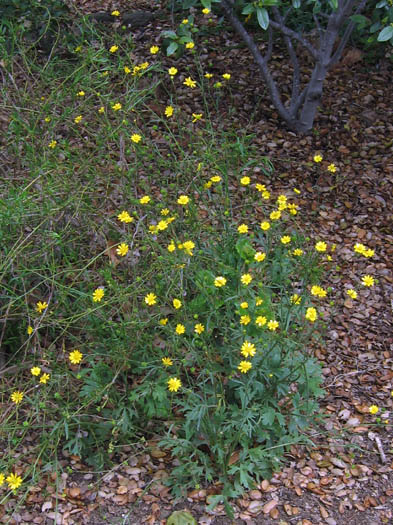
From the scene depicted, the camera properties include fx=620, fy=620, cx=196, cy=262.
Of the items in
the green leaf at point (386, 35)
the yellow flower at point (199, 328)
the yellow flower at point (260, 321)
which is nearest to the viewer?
the yellow flower at point (260, 321)

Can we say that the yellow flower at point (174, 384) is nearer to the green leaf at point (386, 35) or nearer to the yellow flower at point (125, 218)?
the yellow flower at point (125, 218)

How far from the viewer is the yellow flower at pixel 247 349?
2.44 metres

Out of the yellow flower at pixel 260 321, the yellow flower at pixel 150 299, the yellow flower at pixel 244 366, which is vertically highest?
the yellow flower at pixel 150 299

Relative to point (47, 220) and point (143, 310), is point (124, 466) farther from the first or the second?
point (47, 220)

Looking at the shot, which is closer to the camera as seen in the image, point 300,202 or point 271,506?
point 271,506

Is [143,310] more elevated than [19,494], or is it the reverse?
[143,310]

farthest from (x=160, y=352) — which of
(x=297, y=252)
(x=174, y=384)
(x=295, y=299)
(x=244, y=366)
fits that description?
(x=297, y=252)

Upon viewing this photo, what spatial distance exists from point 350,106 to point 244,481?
3134 mm

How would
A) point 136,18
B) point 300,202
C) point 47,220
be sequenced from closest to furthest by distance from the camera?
point 47,220, point 300,202, point 136,18

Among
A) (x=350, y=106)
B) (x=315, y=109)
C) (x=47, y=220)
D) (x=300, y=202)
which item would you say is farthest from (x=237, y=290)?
(x=350, y=106)

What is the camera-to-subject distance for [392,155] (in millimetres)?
4312

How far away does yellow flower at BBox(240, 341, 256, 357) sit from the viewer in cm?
244

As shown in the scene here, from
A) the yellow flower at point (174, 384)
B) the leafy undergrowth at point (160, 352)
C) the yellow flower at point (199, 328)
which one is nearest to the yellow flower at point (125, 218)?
the leafy undergrowth at point (160, 352)

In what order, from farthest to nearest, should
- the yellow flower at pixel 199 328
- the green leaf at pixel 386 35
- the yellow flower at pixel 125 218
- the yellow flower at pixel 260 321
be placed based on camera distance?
the green leaf at pixel 386 35, the yellow flower at pixel 125 218, the yellow flower at pixel 199 328, the yellow flower at pixel 260 321
